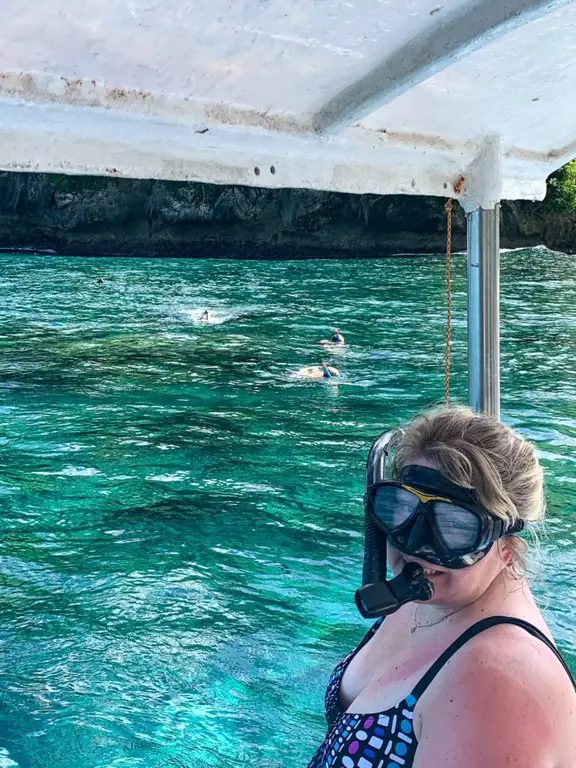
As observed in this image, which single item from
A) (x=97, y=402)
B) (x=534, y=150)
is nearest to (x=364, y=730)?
(x=534, y=150)

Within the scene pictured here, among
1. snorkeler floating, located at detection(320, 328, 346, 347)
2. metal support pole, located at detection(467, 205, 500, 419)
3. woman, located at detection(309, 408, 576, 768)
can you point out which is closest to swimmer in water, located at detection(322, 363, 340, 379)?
snorkeler floating, located at detection(320, 328, 346, 347)

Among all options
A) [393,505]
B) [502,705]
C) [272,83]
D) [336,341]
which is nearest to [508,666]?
[502,705]

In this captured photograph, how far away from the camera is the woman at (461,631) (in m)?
1.11

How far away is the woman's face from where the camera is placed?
4.43ft

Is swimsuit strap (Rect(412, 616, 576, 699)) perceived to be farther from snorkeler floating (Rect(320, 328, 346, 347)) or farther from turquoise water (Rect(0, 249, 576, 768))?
snorkeler floating (Rect(320, 328, 346, 347))

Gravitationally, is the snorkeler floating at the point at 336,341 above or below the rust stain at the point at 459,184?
below

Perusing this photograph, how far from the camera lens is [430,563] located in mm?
1388

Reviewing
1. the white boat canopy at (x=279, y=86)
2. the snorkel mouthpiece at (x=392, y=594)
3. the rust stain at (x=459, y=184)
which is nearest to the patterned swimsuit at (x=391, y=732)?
the snorkel mouthpiece at (x=392, y=594)

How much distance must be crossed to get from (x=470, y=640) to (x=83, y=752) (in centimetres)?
349

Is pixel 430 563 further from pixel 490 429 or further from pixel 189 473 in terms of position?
pixel 189 473

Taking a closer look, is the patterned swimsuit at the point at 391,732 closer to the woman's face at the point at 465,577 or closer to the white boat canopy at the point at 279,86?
the woman's face at the point at 465,577

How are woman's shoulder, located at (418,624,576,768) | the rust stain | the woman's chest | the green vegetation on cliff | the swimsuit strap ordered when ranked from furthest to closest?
the green vegetation on cliff → the rust stain → the woman's chest → the swimsuit strap → woman's shoulder, located at (418,624,576,768)

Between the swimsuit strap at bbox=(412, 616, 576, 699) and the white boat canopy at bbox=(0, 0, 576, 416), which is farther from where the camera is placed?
the white boat canopy at bbox=(0, 0, 576, 416)

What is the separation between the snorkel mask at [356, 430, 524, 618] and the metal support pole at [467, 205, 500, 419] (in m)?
1.40
